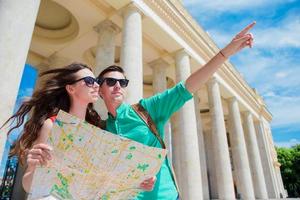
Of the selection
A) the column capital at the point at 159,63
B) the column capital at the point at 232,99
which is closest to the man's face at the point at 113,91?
the column capital at the point at 159,63

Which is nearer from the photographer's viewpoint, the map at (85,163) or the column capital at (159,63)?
the map at (85,163)

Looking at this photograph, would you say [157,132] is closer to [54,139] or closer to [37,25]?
[54,139]

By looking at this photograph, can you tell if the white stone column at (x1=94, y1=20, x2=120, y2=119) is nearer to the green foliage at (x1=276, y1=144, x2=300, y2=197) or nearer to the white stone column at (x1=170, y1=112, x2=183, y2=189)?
the white stone column at (x1=170, y1=112, x2=183, y2=189)

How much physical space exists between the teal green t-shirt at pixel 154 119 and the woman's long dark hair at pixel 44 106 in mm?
741

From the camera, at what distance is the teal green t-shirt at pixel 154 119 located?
4491 millimetres

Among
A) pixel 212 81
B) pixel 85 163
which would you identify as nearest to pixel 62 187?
pixel 85 163

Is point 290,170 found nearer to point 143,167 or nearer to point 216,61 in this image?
point 216,61

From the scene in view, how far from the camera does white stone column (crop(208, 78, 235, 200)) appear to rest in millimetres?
34562

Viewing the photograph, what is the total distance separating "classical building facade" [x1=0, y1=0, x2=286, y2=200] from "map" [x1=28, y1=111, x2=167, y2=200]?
8547 mm

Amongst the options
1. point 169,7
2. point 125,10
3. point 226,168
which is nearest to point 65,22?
point 125,10

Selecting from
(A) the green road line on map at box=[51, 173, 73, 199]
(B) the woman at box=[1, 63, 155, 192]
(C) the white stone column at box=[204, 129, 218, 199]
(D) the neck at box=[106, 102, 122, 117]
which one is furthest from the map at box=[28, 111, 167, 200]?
(C) the white stone column at box=[204, 129, 218, 199]

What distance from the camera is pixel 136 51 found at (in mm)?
21797

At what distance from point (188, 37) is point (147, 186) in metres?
32.2

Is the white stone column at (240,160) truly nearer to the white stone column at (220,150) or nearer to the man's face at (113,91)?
the white stone column at (220,150)
